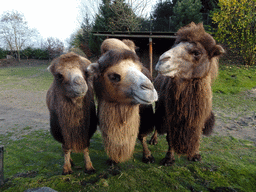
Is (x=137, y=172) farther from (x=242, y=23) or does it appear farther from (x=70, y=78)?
(x=242, y=23)

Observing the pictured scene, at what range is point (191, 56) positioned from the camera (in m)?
2.39

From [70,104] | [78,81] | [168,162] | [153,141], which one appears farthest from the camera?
[153,141]

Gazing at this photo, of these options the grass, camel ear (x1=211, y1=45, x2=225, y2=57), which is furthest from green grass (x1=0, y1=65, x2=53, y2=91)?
camel ear (x1=211, y1=45, x2=225, y2=57)

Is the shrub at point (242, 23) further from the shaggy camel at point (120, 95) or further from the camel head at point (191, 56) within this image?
the shaggy camel at point (120, 95)

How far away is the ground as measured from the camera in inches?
199

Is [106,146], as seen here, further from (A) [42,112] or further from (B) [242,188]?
(A) [42,112]

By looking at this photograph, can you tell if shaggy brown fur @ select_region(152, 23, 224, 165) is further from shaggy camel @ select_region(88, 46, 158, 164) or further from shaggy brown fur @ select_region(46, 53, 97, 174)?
shaggy brown fur @ select_region(46, 53, 97, 174)

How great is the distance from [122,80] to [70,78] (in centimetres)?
86

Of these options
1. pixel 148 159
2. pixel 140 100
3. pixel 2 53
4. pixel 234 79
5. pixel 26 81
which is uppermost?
pixel 2 53

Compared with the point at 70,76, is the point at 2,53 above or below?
above

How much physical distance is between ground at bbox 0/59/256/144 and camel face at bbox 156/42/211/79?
129 inches

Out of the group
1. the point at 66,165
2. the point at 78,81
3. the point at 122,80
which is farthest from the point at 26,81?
the point at 122,80

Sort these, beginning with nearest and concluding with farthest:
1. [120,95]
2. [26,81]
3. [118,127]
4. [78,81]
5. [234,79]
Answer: [120,95]
[78,81]
[118,127]
[234,79]
[26,81]

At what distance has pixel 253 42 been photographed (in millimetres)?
12141
